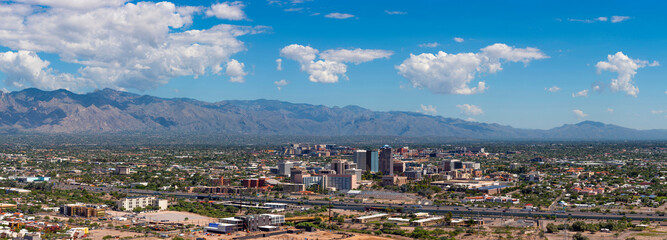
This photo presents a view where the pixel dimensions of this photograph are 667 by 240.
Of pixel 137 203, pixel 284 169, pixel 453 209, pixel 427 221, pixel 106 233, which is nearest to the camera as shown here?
pixel 106 233

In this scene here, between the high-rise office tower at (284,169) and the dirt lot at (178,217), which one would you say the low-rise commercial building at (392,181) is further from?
the dirt lot at (178,217)

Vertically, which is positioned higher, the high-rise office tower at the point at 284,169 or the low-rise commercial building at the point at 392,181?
the high-rise office tower at the point at 284,169

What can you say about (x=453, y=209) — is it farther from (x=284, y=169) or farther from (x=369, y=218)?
(x=284, y=169)

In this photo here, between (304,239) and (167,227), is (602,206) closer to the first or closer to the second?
(304,239)

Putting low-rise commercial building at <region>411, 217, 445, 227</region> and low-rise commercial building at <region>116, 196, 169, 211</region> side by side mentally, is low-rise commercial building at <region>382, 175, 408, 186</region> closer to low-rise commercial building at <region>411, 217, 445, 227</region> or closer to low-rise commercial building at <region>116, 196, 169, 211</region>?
low-rise commercial building at <region>411, 217, 445, 227</region>

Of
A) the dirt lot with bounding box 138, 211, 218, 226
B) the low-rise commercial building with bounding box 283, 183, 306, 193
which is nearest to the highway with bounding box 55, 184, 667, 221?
the low-rise commercial building with bounding box 283, 183, 306, 193

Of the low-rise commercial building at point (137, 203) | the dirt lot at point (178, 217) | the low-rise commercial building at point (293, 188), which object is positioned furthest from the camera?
the low-rise commercial building at point (293, 188)

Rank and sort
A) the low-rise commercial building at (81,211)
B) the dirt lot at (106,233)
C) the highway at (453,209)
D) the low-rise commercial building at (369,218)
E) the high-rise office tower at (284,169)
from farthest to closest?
the high-rise office tower at (284,169) → the highway at (453,209) → the low-rise commercial building at (81,211) → the low-rise commercial building at (369,218) → the dirt lot at (106,233)

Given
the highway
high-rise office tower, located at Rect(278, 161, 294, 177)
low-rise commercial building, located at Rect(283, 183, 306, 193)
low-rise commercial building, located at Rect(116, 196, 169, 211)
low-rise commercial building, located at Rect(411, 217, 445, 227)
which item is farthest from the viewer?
high-rise office tower, located at Rect(278, 161, 294, 177)

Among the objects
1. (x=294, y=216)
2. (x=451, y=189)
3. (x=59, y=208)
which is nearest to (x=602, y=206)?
(x=451, y=189)

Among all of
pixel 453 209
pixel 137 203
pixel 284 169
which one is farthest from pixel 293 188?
pixel 137 203

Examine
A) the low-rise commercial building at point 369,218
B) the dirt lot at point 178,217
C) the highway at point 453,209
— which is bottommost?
the dirt lot at point 178,217

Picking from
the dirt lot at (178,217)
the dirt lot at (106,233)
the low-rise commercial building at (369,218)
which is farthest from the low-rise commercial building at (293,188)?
the dirt lot at (106,233)
